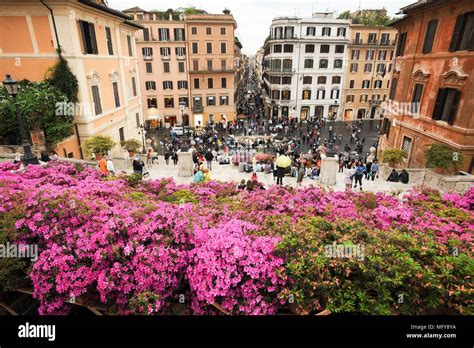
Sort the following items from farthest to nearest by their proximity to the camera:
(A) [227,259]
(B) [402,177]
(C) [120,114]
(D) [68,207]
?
(C) [120,114]
(B) [402,177]
(D) [68,207]
(A) [227,259]

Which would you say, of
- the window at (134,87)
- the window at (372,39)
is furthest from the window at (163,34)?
the window at (372,39)

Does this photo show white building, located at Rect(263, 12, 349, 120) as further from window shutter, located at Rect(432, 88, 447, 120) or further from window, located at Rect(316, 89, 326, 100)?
window shutter, located at Rect(432, 88, 447, 120)

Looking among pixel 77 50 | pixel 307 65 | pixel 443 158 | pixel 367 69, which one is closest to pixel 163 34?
pixel 307 65

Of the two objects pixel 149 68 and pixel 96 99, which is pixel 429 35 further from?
pixel 149 68

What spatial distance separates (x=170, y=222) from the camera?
5.35 m

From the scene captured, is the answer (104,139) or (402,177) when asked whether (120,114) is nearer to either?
(104,139)

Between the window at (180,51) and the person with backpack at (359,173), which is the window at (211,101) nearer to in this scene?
the window at (180,51)

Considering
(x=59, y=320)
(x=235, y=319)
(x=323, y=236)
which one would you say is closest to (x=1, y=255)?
(x=59, y=320)

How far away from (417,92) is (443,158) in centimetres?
737

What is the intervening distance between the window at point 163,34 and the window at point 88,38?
2660 cm

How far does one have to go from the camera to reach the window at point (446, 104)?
16844 millimetres

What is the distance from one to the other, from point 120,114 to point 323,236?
22.8 metres

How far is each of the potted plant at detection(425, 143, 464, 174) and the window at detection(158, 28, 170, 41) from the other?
1552 inches

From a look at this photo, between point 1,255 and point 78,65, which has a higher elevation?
point 78,65
